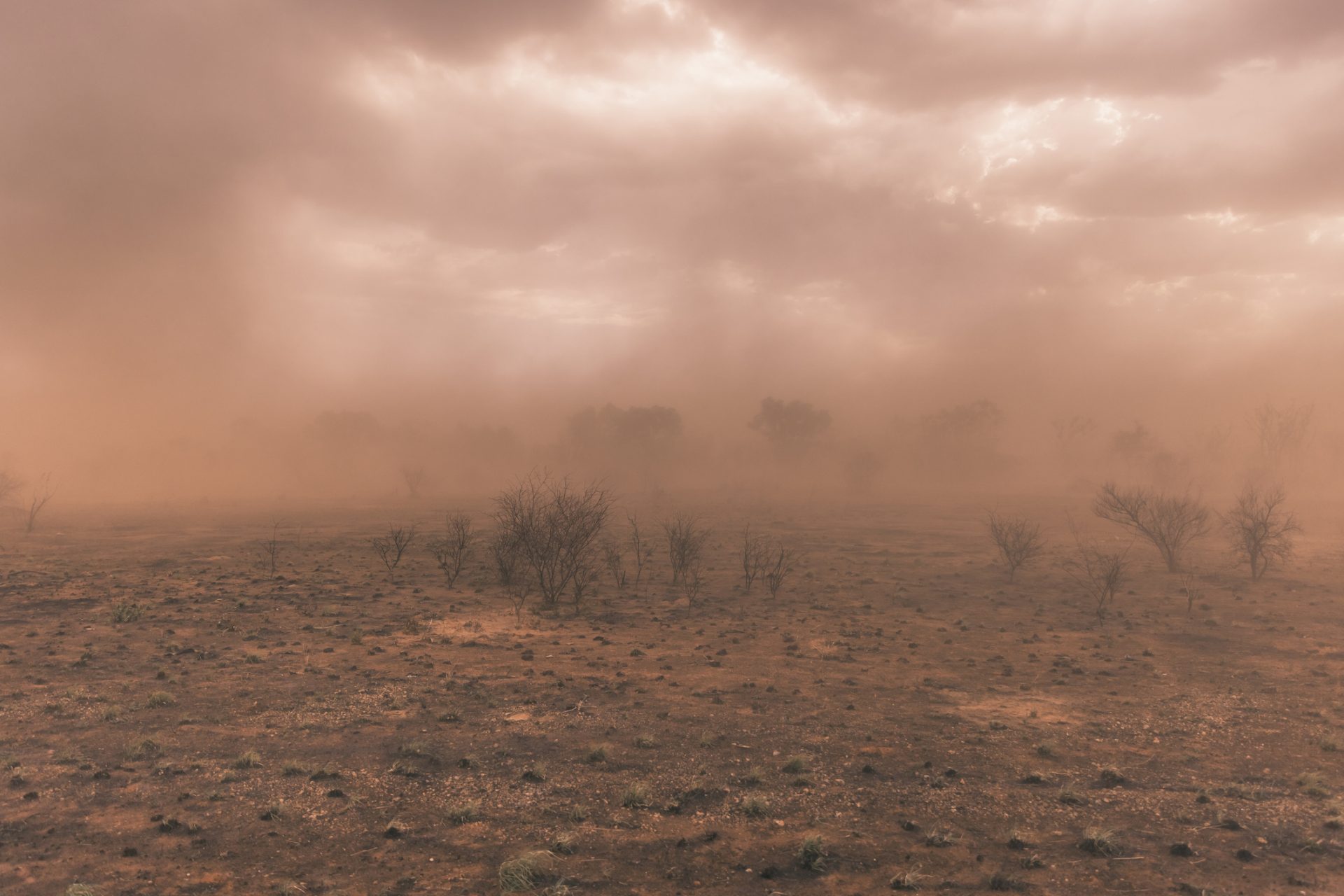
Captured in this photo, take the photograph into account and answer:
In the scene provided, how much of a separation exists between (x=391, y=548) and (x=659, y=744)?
3413cm

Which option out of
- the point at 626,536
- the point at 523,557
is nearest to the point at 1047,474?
the point at 626,536

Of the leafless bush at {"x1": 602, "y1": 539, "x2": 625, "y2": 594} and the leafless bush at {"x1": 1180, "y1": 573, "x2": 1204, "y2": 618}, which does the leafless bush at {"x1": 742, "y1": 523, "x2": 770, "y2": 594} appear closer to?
the leafless bush at {"x1": 602, "y1": 539, "x2": 625, "y2": 594}

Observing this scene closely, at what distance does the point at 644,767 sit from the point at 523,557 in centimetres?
2196

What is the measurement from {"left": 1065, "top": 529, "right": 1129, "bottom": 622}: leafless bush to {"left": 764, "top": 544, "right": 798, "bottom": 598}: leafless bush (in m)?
14.6

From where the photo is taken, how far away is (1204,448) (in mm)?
137875

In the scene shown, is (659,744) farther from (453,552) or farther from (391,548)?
(391,548)

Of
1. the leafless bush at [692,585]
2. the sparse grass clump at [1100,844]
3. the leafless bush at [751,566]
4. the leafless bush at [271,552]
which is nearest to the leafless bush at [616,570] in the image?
the leafless bush at [692,585]

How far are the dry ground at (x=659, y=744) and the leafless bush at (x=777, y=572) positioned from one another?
379cm

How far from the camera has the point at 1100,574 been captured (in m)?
39.5

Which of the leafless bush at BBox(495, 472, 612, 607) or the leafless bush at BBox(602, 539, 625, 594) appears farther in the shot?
the leafless bush at BBox(602, 539, 625, 594)

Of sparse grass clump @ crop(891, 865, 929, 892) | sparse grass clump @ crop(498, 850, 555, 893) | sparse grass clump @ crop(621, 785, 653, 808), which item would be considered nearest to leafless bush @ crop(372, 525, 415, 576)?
sparse grass clump @ crop(621, 785, 653, 808)

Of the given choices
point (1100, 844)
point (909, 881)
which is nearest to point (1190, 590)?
point (1100, 844)

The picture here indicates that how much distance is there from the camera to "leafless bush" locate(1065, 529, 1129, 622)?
1300 inches

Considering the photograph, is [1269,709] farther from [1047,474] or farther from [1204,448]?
[1047,474]
